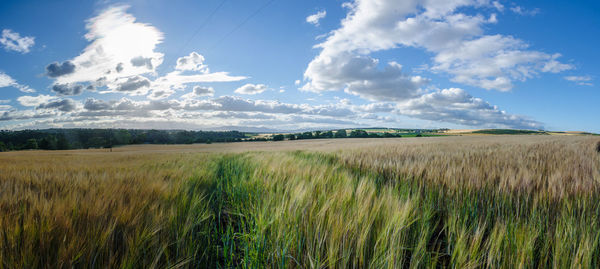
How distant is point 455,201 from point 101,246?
2511mm

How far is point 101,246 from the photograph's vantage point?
3.45 ft

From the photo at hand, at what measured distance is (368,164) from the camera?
14.9 feet

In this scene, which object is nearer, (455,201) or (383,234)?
(383,234)

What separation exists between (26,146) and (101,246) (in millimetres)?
14486

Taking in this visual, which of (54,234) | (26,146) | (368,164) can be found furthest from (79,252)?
(26,146)

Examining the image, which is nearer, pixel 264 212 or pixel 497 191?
pixel 264 212

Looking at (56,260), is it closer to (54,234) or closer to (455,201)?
(54,234)

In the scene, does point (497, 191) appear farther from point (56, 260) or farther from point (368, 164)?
point (56, 260)

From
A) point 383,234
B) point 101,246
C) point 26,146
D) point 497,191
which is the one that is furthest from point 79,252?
point 26,146

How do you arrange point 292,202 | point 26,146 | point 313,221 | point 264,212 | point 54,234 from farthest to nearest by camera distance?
point 26,146 → point 292,202 → point 264,212 → point 313,221 → point 54,234

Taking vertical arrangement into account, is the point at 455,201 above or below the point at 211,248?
above

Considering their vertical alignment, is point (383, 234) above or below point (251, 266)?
above

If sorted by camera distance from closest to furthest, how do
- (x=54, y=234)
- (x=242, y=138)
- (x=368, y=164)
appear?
(x=54, y=234) < (x=368, y=164) < (x=242, y=138)

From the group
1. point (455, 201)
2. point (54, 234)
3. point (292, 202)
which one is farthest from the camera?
point (455, 201)
